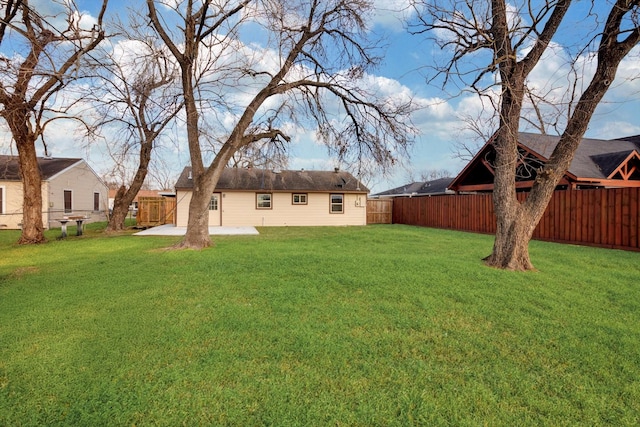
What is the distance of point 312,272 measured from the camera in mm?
5973

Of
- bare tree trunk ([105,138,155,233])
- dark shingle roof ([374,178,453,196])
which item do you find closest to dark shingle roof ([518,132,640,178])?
dark shingle roof ([374,178,453,196])

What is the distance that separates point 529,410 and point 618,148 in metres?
20.3

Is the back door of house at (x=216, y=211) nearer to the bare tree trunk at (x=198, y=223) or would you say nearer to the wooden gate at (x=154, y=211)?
the wooden gate at (x=154, y=211)

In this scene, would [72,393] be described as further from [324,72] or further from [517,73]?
[324,72]

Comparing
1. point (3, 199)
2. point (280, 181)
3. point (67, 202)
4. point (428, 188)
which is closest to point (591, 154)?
point (428, 188)

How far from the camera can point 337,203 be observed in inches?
861

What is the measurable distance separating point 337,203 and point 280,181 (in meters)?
3.94

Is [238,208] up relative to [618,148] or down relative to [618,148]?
down

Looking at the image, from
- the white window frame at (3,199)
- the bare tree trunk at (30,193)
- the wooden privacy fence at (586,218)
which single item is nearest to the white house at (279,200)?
the bare tree trunk at (30,193)

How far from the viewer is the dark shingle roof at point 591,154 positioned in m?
13.5

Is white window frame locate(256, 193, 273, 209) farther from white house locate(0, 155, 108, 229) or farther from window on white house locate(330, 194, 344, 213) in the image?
white house locate(0, 155, 108, 229)

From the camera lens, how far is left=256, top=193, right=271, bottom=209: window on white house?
20531 mm

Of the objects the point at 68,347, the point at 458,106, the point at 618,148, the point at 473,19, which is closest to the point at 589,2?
the point at 473,19

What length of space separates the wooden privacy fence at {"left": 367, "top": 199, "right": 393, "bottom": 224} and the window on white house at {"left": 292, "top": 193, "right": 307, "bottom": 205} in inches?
199
